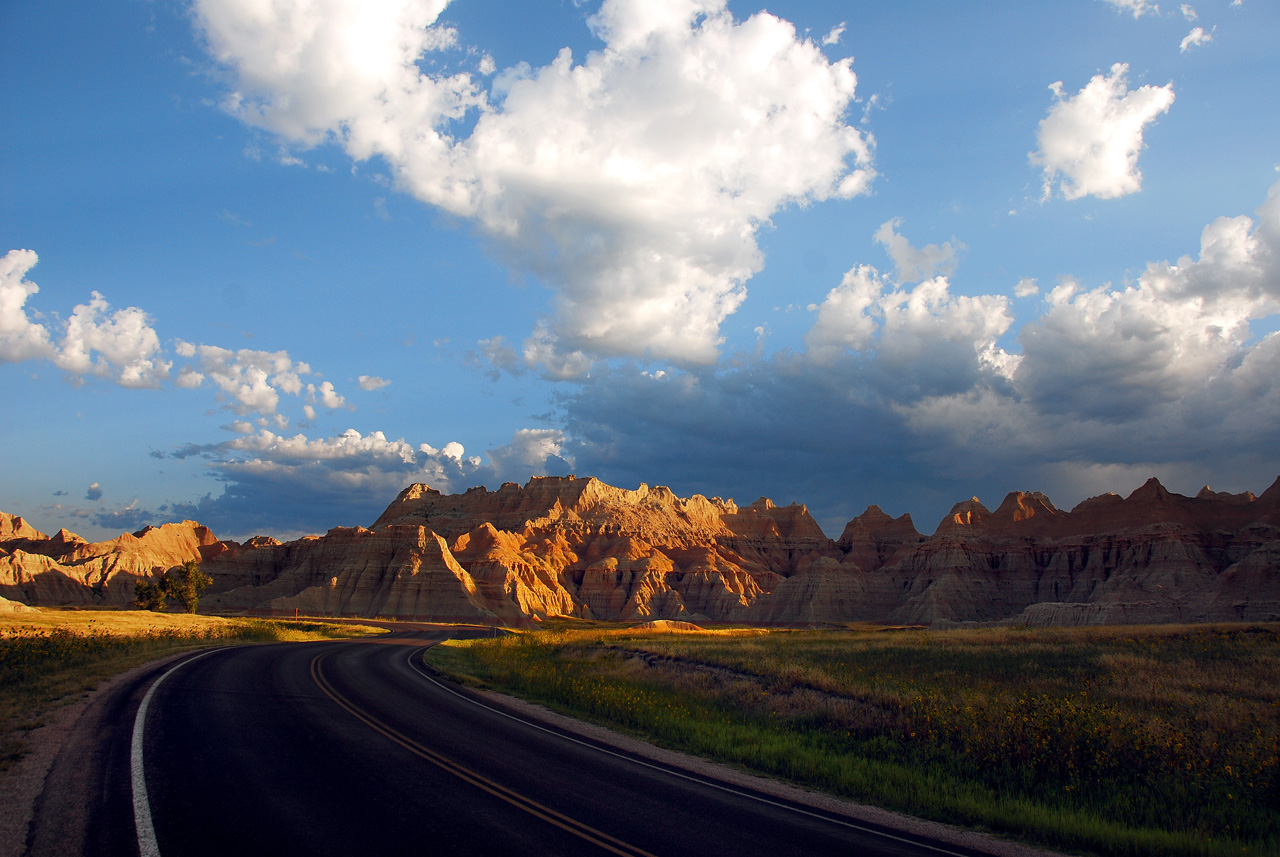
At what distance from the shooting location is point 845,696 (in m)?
19.7

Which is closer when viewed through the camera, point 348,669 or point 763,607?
point 348,669

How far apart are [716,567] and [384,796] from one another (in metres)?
149

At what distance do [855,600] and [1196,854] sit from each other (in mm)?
131130

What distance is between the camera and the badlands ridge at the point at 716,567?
338ft

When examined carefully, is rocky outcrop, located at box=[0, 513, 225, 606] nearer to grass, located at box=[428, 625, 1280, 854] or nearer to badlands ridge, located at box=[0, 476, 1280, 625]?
badlands ridge, located at box=[0, 476, 1280, 625]

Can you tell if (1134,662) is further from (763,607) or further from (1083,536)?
(1083,536)

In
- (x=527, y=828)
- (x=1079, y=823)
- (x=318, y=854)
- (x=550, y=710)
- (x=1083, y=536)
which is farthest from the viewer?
(x=1083, y=536)

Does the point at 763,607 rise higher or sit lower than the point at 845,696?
lower

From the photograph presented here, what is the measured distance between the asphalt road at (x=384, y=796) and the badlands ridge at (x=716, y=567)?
8559cm

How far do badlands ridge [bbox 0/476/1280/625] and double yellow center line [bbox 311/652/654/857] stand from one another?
286 ft

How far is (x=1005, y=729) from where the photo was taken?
569 inches

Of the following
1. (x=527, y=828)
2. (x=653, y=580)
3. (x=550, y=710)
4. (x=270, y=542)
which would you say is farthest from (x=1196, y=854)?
(x=270, y=542)

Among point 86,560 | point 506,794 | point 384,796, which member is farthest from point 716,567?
point 384,796

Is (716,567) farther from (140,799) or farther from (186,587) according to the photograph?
(140,799)
